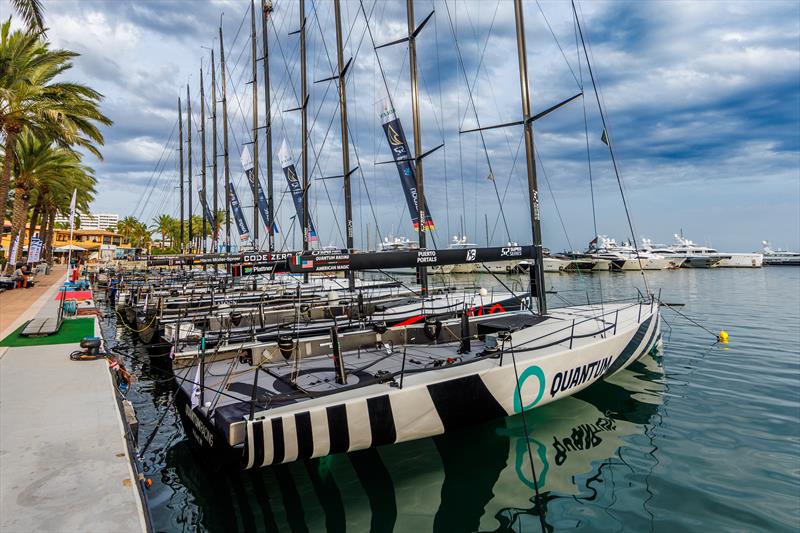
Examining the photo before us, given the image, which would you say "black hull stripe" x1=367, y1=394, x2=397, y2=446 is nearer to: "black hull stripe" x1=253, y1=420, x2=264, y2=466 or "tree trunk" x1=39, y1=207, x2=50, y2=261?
"black hull stripe" x1=253, y1=420, x2=264, y2=466

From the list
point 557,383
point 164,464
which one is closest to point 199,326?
point 164,464

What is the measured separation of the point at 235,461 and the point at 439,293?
43.7 feet

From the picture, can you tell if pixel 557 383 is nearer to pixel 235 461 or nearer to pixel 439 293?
pixel 235 461

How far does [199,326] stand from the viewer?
42.2 ft

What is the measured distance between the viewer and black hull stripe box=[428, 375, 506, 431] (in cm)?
603

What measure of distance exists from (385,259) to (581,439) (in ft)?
15.3

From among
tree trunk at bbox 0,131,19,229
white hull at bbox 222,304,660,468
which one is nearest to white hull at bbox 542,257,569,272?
white hull at bbox 222,304,660,468

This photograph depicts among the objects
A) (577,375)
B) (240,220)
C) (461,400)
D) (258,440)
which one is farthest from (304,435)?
(240,220)

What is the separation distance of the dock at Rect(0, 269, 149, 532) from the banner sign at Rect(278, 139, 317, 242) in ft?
47.1

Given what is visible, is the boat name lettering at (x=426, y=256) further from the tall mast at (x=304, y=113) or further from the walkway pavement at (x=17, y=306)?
the tall mast at (x=304, y=113)

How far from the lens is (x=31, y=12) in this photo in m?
Answer: 13.4

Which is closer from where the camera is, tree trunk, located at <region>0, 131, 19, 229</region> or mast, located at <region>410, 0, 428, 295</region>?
mast, located at <region>410, 0, 428, 295</region>

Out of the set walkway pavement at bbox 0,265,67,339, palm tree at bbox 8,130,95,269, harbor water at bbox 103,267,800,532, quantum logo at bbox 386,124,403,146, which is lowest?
harbor water at bbox 103,267,800,532

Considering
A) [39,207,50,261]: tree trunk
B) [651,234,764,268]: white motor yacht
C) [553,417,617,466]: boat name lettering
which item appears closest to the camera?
[553,417,617,466]: boat name lettering
